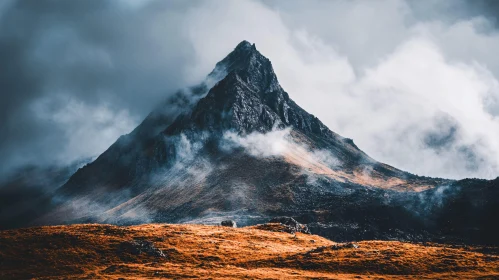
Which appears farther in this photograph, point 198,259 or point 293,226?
point 293,226

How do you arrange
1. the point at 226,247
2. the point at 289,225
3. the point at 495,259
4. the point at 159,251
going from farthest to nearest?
1. the point at 289,225
2. the point at 226,247
3. the point at 159,251
4. the point at 495,259

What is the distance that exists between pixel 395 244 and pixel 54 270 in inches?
3216

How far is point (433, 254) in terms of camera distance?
93375mm

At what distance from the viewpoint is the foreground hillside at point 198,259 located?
80.5 m

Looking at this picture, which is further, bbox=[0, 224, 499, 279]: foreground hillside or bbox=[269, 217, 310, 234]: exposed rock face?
bbox=[269, 217, 310, 234]: exposed rock face

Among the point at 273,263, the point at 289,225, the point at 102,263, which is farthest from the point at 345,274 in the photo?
the point at 289,225

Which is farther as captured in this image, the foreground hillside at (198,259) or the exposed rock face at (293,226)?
the exposed rock face at (293,226)

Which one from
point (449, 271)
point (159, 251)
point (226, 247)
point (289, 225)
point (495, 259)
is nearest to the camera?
point (449, 271)

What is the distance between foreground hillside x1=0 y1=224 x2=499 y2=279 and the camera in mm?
80500

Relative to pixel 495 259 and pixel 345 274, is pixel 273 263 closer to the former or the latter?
pixel 345 274

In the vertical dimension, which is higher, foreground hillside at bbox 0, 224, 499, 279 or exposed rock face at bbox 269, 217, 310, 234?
exposed rock face at bbox 269, 217, 310, 234

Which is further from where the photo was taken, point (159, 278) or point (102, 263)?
point (102, 263)

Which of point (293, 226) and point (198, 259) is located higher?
point (293, 226)

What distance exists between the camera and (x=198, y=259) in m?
93.1
